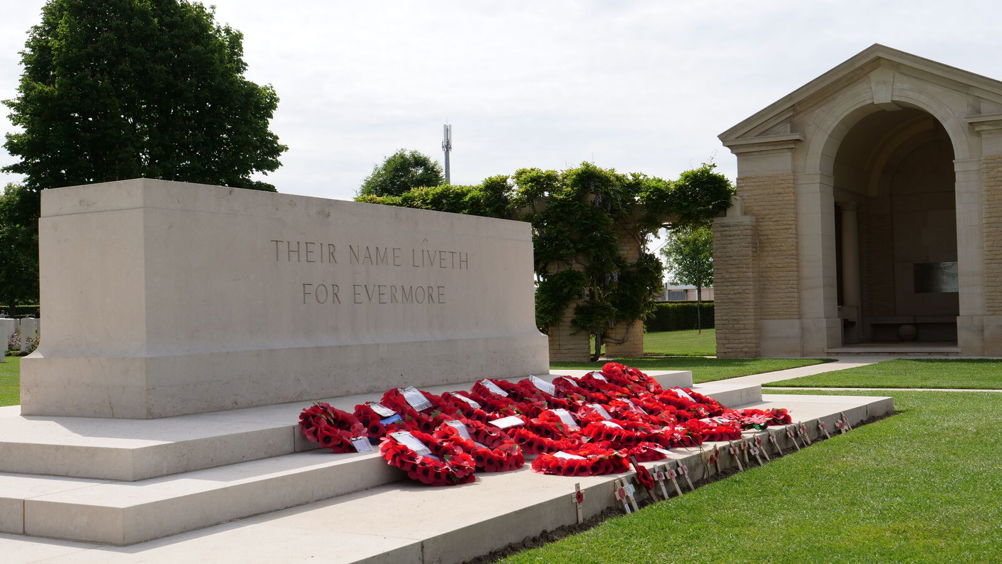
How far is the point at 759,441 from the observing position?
8.23 m

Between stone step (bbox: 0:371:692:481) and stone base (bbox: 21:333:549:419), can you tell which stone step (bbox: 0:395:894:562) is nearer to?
stone step (bbox: 0:371:692:481)

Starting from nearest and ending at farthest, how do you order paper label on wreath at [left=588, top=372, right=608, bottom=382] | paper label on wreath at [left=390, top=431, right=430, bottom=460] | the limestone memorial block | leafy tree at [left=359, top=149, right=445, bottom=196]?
paper label on wreath at [left=390, top=431, right=430, bottom=460], the limestone memorial block, paper label on wreath at [left=588, top=372, right=608, bottom=382], leafy tree at [left=359, top=149, right=445, bottom=196]

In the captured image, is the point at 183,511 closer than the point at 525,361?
Yes

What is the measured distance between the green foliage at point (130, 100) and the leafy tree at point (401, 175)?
25.0m

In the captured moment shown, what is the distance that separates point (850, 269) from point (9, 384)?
21.2 metres

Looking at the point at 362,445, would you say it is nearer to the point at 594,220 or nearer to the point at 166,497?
the point at 166,497

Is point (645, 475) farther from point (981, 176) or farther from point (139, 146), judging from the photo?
point (139, 146)

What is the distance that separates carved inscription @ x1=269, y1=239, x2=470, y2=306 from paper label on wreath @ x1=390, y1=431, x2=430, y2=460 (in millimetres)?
2405

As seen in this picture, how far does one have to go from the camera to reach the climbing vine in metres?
24.6

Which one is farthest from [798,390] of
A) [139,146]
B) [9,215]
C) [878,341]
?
[9,215]

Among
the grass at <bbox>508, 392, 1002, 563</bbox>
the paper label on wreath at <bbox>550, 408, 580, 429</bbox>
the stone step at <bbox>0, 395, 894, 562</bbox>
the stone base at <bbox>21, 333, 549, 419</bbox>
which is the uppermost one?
the stone base at <bbox>21, 333, 549, 419</bbox>

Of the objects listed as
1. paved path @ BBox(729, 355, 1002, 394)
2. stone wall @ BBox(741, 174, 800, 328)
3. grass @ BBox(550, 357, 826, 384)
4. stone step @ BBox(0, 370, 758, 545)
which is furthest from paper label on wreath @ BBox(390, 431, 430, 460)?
stone wall @ BBox(741, 174, 800, 328)

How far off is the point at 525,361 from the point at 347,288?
312cm

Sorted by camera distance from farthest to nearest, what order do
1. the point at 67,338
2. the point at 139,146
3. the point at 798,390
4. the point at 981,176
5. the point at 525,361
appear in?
the point at 139,146 < the point at 981,176 < the point at 798,390 < the point at 525,361 < the point at 67,338
